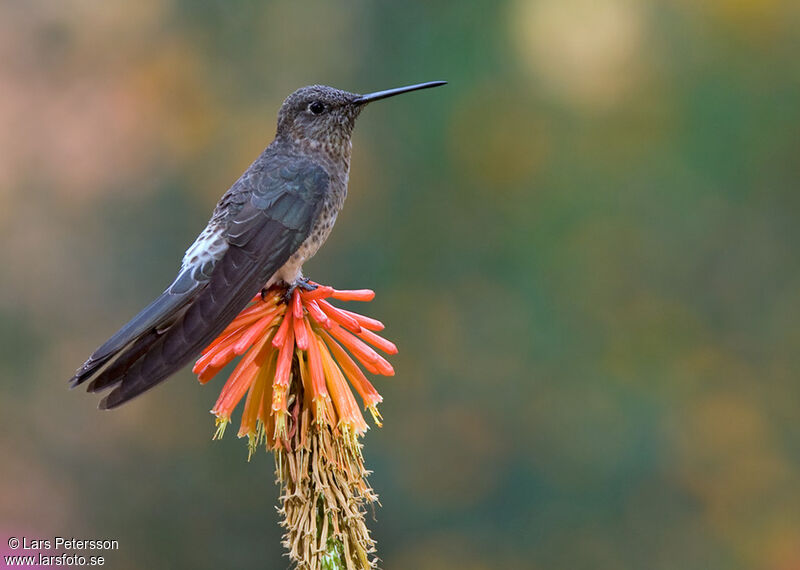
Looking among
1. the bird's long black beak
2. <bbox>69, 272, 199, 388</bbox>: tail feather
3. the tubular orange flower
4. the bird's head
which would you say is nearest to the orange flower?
the tubular orange flower

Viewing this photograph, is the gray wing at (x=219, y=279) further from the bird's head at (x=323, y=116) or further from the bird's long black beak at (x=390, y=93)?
the bird's long black beak at (x=390, y=93)

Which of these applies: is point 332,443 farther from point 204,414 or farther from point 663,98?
point 663,98

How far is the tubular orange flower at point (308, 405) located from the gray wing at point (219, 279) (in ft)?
0.32

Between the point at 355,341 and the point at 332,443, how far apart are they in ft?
1.07

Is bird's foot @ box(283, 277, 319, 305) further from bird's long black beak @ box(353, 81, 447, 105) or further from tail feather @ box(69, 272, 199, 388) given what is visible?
bird's long black beak @ box(353, 81, 447, 105)

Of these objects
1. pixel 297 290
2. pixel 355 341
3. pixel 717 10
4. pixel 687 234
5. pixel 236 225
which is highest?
pixel 717 10

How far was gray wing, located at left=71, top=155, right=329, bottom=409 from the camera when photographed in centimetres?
258

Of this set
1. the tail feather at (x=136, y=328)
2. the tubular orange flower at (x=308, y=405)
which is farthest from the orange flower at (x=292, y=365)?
the tail feather at (x=136, y=328)

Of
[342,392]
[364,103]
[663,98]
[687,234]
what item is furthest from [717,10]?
[342,392]

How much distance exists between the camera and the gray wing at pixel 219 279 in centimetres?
258

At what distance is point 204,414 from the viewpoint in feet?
20.7

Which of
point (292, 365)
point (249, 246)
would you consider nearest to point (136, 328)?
point (292, 365)

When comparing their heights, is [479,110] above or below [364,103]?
above

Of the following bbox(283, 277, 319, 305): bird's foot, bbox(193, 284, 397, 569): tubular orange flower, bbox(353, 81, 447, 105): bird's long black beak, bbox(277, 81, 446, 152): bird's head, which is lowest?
bbox(193, 284, 397, 569): tubular orange flower
